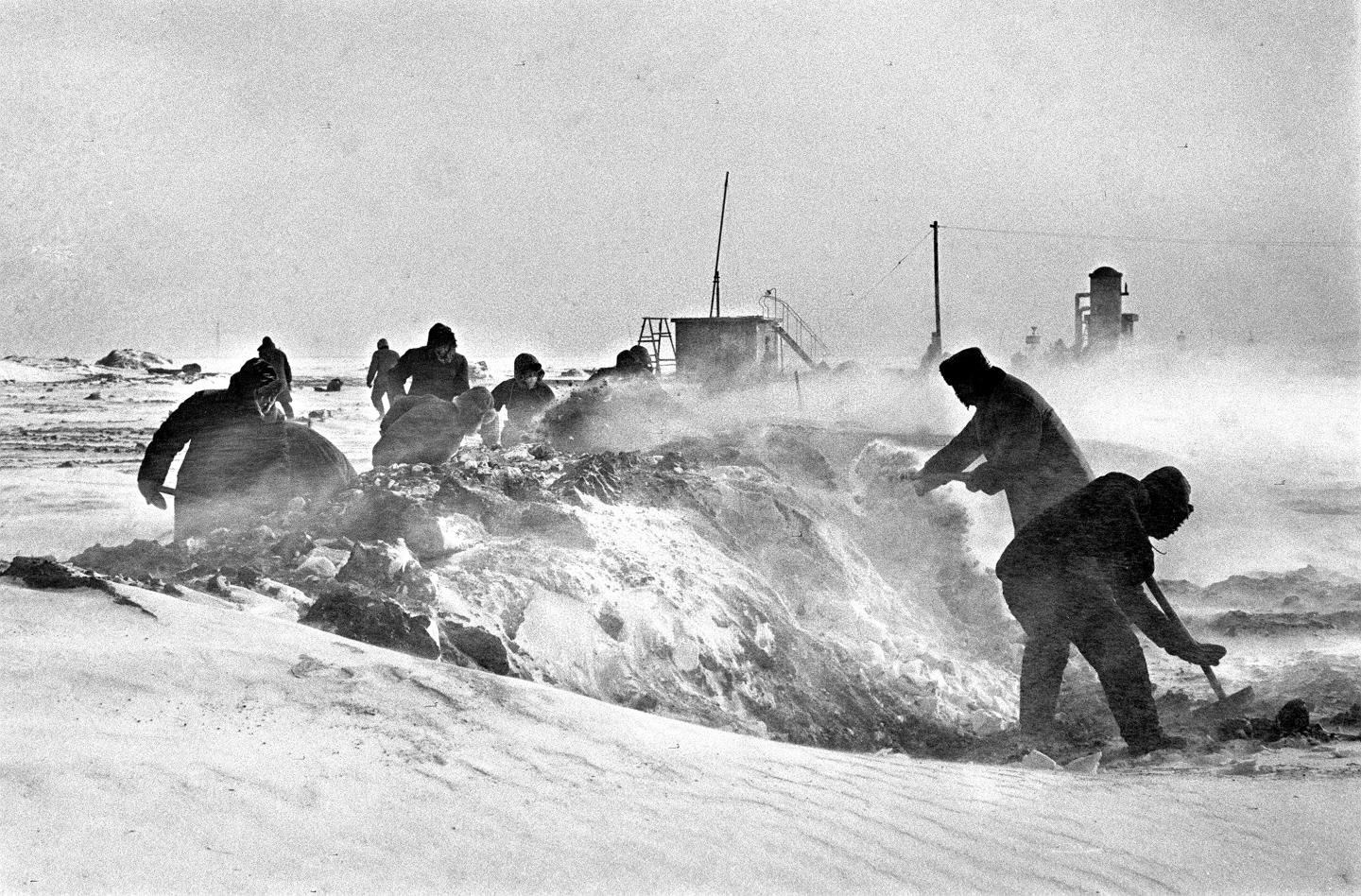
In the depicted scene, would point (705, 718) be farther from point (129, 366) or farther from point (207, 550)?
point (129, 366)

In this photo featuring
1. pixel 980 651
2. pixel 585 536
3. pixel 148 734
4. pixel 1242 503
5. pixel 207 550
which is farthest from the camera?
pixel 1242 503

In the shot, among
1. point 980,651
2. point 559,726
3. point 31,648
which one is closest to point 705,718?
point 559,726

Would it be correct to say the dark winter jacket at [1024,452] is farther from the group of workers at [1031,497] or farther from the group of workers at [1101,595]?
the group of workers at [1101,595]

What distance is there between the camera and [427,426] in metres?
10.2

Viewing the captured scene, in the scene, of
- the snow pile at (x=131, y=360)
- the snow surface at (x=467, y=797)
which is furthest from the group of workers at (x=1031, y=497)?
the snow pile at (x=131, y=360)

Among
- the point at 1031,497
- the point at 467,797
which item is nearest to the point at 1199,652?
the point at 1031,497

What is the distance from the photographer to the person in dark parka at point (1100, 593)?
5863 millimetres

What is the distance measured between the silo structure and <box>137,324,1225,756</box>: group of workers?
24.1 meters

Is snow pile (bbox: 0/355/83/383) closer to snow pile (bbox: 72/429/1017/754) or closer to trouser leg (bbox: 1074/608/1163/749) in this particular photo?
snow pile (bbox: 72/429/1017/754)

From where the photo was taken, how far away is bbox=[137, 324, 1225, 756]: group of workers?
235 inches

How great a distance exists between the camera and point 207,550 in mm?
6445

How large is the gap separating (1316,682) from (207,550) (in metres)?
5.93

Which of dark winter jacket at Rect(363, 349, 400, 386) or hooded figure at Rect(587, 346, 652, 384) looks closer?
dark winter jacket at Rect(363, 349, 400, 386)

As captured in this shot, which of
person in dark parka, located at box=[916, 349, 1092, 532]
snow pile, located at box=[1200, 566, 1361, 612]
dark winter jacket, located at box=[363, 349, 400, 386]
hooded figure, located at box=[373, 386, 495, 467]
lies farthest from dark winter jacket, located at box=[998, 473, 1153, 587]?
dark winter jacket, located at box=[363, 349, 400, 386]
